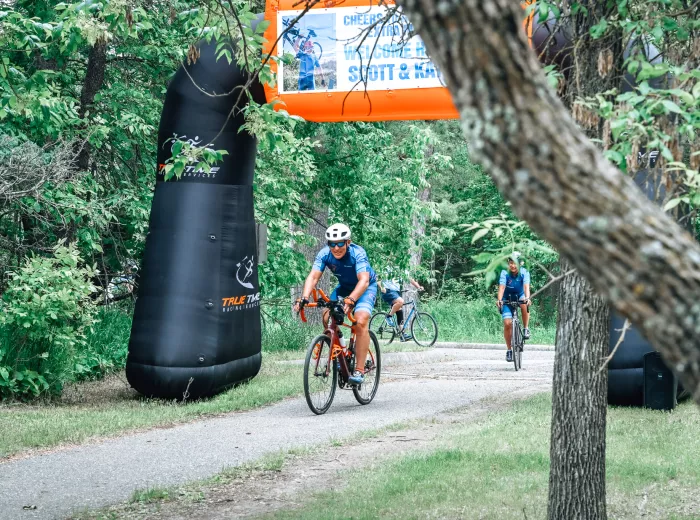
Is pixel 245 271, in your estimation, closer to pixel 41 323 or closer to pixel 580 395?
pixel 41 323

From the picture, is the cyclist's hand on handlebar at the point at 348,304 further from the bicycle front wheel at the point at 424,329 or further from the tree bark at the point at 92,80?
the bicycle front wheel at the point at 424,329

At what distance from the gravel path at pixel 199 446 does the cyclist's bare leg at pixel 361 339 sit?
1.90ft

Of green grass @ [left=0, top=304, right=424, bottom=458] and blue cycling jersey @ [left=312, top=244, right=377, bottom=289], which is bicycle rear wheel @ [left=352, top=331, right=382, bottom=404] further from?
green grass @ [left=0, top=304, right=424, bottom=458]

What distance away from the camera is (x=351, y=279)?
11.4 m

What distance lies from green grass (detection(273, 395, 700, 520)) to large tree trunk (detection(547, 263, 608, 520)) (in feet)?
2.05

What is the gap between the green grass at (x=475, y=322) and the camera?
2581 centimetres

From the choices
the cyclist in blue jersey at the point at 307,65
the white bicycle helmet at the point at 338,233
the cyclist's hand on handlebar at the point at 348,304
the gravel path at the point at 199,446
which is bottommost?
the gravel path at the point at 199,446

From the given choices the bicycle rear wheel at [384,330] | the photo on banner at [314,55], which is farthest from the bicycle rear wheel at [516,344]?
the photo on banner at [314,55]

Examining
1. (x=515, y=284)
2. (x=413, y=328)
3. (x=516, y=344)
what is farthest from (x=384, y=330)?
(x=516, y=344)

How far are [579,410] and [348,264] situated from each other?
5610mm

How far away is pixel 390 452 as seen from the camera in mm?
8625

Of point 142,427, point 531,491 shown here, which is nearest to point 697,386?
point 531,491

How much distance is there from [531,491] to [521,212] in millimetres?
4821

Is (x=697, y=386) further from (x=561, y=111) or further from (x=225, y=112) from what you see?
(x=225, y=112)
